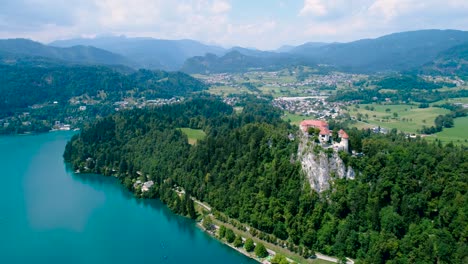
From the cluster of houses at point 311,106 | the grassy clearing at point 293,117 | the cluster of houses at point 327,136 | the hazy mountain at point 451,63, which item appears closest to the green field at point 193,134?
the cluster of houses at point 327,136

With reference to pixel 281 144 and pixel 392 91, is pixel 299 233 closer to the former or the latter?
pixel 281 144

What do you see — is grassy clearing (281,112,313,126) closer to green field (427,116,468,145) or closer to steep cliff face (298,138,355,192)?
green field (427,116,468,145)

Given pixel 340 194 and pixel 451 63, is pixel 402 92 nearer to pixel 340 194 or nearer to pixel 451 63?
pixel 451 63

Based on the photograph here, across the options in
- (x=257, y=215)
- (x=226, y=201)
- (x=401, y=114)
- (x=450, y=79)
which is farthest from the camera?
(x=450, y=79)

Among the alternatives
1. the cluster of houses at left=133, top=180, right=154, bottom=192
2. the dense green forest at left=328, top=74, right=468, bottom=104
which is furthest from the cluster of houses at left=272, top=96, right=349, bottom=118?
the cluster of houses at left=133, top=180, right=154, bottom=192

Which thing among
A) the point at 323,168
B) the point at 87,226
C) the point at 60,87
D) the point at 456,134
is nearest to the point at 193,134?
the point at 87,226

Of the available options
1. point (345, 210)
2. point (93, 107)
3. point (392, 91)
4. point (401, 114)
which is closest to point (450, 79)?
point (392, 91)

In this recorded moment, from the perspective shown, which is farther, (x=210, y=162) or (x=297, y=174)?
(x=210, y=162)
